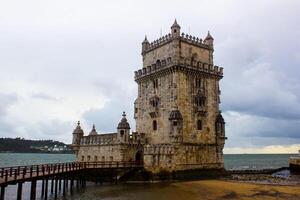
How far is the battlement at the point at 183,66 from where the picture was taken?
162ft

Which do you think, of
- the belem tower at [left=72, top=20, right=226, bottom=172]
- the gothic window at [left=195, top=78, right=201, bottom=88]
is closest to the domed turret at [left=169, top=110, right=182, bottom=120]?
the belem tower at [left=72, top=20, right=226, bottom=172]

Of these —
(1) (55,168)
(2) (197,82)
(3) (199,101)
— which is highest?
(2) (197,82)

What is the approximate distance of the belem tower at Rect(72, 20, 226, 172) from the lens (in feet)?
155

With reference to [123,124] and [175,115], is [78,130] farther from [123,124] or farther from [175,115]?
[175,115]

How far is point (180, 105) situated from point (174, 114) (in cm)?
185

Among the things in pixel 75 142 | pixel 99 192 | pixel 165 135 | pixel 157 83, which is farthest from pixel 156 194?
pixel 75 142

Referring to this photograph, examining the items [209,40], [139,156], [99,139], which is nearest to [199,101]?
[209,40]

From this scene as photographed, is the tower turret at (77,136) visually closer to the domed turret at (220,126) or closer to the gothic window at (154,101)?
the gothic window at (154,101)

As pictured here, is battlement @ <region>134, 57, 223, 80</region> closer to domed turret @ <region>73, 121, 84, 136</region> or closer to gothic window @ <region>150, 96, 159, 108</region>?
gothic window @ <region>150, 96, 159, 108</region>

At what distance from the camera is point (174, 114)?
4709 centimetres

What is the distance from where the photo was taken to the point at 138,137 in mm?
51500

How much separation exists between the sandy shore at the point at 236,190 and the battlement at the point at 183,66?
15352 millimetres

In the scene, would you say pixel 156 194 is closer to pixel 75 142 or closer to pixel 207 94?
pixel 207 94

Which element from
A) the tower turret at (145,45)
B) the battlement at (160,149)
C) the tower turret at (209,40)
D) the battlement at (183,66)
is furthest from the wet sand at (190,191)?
the tower turret at (145,45)
